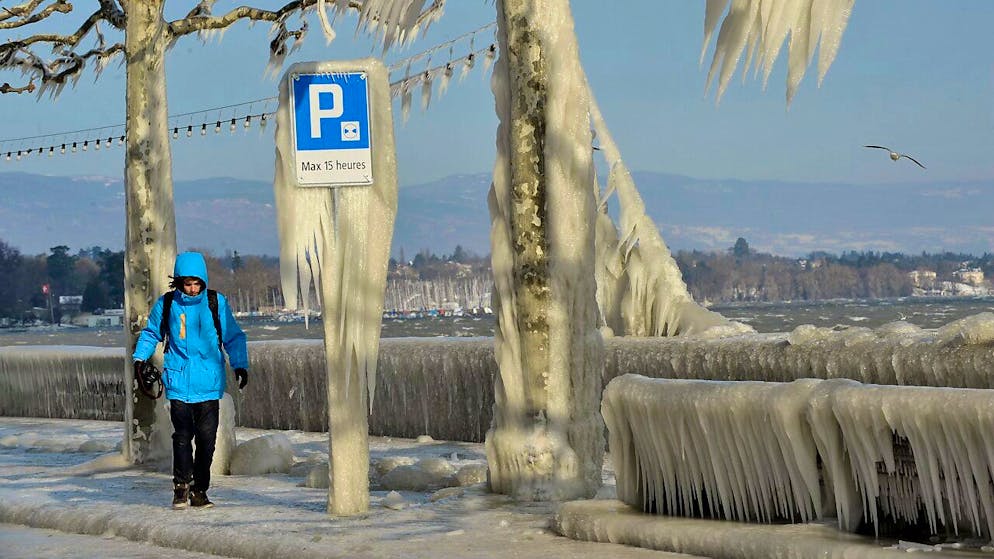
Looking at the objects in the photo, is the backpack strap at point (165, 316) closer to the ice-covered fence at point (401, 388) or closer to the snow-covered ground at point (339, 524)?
the snow-covered ground at point (339, 524)

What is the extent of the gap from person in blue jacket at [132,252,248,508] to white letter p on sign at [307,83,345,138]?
1655 mm

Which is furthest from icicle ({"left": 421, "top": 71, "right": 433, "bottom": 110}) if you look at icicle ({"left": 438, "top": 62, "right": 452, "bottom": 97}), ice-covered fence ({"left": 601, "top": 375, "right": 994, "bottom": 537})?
ice-covered fence ({"left": 601, "top": 375, "right": 994, "bottom": 537})

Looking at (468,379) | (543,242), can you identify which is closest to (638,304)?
(468,379)

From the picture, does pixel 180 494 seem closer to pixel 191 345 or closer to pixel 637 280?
pixel 191 345

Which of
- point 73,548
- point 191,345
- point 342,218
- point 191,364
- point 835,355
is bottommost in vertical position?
point 73,548

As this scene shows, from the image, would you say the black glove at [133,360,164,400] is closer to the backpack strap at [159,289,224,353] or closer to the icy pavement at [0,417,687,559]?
the backpack strap at [159,289,224,353]

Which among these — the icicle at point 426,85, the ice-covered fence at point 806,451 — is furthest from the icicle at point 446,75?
the ice-covered fence at point 806,451

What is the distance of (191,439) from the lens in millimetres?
10680

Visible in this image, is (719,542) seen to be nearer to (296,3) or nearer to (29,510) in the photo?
(29,510)

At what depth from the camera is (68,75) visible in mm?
20125

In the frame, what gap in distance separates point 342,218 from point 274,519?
6.14 feet

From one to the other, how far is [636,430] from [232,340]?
389cm

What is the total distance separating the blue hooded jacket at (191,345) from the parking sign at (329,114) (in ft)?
5.05

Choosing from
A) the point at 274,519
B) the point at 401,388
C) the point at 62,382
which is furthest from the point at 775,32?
the point at 62,382
